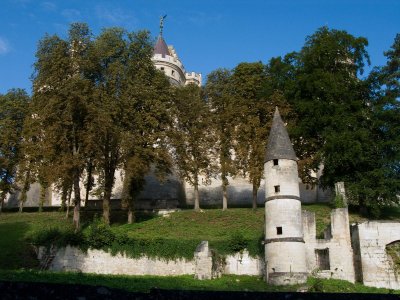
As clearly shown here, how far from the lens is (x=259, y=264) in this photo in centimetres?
2652

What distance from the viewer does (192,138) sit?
37125mm

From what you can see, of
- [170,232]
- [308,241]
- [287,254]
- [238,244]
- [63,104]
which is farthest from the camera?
[170,232]

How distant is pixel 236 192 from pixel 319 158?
1313cm

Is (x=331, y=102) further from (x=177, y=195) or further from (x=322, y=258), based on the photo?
(x=177, y=195)

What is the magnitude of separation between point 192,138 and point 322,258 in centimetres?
1471

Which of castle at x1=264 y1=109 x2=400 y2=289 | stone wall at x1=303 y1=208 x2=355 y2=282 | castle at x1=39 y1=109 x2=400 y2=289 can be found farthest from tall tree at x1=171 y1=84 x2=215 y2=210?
stone wall at x1=303 y1=208 x2=355 y2=282

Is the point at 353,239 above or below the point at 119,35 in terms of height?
below

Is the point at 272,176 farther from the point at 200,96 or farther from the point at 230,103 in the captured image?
the point at 200,96

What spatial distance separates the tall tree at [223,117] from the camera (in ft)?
120

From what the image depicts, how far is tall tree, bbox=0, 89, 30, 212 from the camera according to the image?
129 feet

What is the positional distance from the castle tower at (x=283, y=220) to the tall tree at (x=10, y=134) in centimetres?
2157

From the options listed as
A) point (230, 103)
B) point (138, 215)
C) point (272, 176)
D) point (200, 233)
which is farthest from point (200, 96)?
point (272, 176)

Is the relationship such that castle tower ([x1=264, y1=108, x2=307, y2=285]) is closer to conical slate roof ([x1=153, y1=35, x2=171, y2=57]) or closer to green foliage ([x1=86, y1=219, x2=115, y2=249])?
green foliage ([x1=86, y1=219, x2=115, y2=249])

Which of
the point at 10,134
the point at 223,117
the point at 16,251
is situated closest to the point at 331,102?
the point at 223,117
